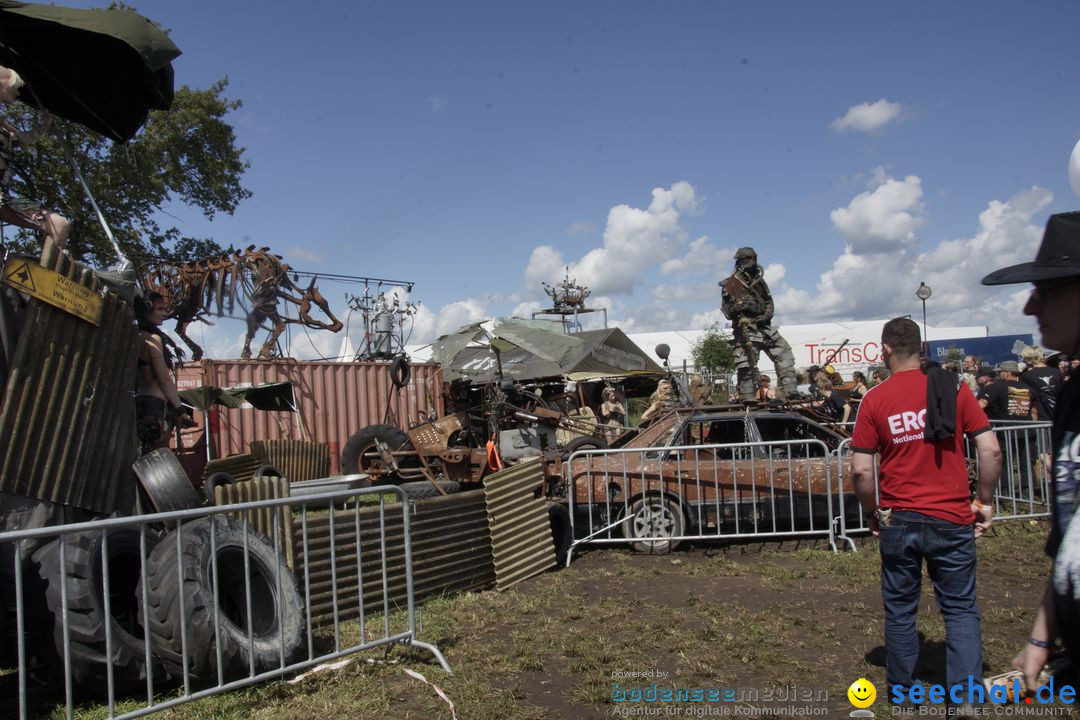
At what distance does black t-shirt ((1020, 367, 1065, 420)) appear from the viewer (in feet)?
30.2

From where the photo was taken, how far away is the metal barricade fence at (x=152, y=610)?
3.63 metres

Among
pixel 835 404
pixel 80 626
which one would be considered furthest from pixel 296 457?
pixel 80 626

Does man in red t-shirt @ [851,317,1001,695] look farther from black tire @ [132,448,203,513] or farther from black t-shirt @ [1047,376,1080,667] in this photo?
black tire @ [132,448,203,513]

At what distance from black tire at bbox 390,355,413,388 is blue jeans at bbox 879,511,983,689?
989cm

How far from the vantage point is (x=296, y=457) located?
39.3ft

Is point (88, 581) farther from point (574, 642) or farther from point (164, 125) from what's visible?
point (164, 125)

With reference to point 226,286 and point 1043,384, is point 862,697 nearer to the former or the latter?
point 1043,384

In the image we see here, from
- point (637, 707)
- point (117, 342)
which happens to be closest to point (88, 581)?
point (117, 342)

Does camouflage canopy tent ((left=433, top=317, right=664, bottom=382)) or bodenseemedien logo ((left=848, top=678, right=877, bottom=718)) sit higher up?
camouflage canopy tent ((left=433, top=317, right=664, bottom=382))

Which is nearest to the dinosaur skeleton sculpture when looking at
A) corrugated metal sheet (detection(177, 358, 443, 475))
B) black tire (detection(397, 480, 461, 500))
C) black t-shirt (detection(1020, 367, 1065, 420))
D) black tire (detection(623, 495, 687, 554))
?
corrugated metal sheet (detection(177, 358, 443, 475))

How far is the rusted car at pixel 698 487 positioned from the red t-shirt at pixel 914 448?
Answer: 12.5 ft

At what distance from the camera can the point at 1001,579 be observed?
635 centimetres

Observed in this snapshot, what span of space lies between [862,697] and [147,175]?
18761mm

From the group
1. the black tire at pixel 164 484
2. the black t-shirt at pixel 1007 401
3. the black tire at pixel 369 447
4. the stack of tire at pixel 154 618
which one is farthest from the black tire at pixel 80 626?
the black t-shirt at pixel 1007 401
